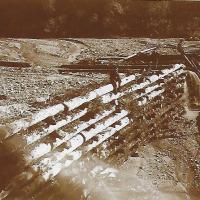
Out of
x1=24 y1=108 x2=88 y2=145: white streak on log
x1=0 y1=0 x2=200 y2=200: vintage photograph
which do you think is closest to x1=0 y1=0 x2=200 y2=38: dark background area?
x1=0 y1=0 x2=200 y2=200: vintage photograph

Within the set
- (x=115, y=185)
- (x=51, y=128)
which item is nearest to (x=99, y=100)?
(x=51, y=128)

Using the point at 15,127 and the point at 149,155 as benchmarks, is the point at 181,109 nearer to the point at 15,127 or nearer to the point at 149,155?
the point at 149,155

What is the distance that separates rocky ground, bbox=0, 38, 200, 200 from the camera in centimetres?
539

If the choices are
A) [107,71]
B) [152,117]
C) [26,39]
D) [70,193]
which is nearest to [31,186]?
[70,193]

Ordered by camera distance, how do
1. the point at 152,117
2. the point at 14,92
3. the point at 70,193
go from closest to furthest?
the point at 70,193 < the point at 14,92 < the point at 152,117

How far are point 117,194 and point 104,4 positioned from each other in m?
6.49

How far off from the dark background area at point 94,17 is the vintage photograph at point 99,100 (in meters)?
0.03

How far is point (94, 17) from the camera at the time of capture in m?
10.5

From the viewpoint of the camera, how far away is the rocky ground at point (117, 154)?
5391 millimetres

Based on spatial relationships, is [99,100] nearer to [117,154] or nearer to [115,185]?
[117,154]

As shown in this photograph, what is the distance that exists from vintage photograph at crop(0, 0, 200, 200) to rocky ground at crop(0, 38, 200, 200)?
18mm

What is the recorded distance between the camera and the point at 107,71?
773 cm

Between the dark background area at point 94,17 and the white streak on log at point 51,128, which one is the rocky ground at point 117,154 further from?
the dark background area at point 94,17

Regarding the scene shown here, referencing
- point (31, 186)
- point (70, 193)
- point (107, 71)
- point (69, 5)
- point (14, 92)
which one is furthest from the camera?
point (69, 5)
